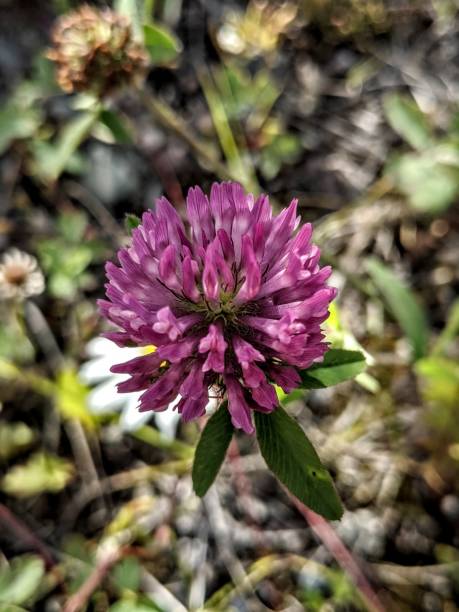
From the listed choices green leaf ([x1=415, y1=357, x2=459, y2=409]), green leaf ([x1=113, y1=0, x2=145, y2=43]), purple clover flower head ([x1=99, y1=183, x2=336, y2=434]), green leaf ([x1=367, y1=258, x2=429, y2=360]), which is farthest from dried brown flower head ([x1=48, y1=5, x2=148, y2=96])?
green leaf ([x1=415, y1=357, x2=459, y2=409])

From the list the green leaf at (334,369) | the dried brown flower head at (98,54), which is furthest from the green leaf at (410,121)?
the green leaf at (334,369)

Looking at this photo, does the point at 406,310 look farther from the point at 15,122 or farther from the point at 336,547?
the point at 15,122

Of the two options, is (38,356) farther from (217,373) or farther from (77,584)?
(217,373)

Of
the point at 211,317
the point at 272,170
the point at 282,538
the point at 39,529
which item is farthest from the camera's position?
the point at 272,170

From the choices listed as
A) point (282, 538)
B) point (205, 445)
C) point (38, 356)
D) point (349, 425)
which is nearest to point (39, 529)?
point (38, 356)

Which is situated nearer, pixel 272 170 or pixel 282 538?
pixel 282 538

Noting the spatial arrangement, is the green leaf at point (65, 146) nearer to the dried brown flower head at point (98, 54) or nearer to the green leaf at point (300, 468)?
the dried brown flower head at point (98, 54)

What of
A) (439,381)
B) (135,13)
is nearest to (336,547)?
(439,381)
